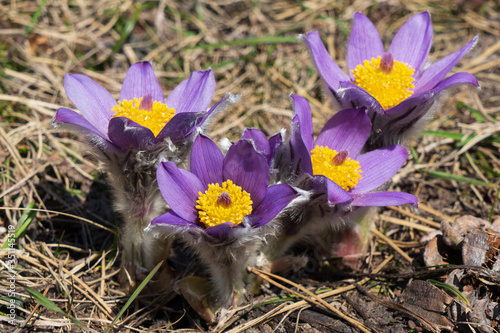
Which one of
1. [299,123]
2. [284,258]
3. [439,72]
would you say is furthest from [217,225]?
[439,72]

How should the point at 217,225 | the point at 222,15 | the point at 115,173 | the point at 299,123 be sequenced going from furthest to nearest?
the point at 222,15 → the point at 115,173 → the point at 299,123 → the point at 217,225

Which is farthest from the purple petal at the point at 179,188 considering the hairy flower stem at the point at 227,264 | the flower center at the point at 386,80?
the flower center at the point at 386,80

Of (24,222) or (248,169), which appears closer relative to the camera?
(248,169)

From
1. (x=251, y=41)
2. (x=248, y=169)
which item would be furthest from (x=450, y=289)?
(x=251, y=41)

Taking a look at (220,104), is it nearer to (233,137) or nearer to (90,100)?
(90,100)

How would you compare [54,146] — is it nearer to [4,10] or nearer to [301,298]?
[4,10]

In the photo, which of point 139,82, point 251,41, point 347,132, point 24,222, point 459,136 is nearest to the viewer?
point 347,132

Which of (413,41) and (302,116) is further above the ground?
(413,41)
